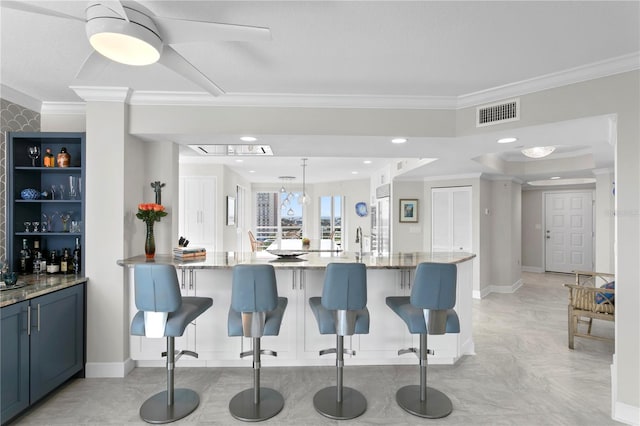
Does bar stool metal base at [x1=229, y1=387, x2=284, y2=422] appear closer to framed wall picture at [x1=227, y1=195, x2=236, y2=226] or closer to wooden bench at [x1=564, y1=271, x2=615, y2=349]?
wooden bench at [x1=564, y1=271, x2=615, y2=349]

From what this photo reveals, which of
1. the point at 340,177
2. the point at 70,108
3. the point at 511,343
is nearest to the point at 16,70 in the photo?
the point at 70,108

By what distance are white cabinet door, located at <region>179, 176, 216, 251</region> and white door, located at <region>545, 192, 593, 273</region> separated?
Answer: 325 inches

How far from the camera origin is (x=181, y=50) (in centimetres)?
226

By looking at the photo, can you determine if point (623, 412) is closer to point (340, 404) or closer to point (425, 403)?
point (425, 403)

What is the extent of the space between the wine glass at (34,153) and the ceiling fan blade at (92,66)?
5.86ft

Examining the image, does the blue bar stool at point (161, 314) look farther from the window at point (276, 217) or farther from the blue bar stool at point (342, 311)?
the window at point (276, 217)

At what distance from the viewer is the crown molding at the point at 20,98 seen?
2916mm

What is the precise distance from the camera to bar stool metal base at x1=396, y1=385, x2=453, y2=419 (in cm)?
240

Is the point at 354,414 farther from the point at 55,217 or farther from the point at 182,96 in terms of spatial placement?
the point at 55,217

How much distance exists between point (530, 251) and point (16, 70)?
1027cm

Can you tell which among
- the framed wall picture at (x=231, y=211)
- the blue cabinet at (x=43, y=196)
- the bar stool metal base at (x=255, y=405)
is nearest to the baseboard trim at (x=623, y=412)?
the bar stool metal base at (x=255, y=405)

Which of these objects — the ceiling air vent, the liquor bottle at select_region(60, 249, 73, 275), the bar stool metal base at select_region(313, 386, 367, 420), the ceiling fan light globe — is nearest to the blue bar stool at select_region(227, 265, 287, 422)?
the bar stool metal base at select_region(313, 386, 367, 420)

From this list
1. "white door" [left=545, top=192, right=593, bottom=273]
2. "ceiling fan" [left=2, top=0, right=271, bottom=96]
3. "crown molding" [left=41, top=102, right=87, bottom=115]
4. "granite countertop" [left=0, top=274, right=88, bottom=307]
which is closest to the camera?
"ceiling fan" [left=2, top=0, right=271, bottom=96]

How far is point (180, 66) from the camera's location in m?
1.82
